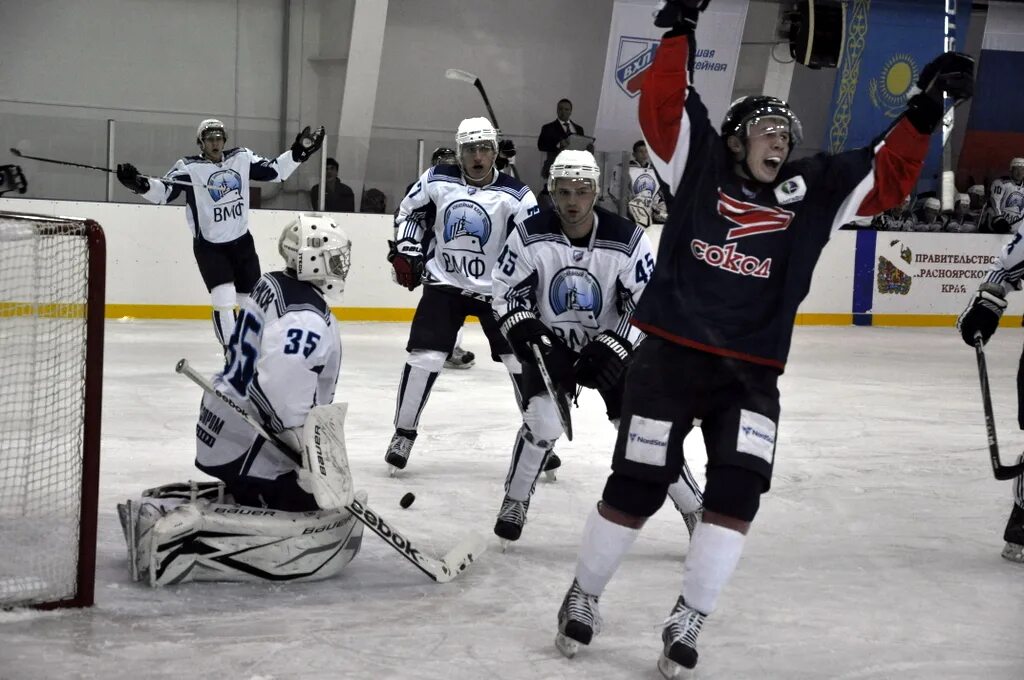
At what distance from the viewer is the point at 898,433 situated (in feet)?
20.7

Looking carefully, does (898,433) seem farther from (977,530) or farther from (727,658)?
(727,658)

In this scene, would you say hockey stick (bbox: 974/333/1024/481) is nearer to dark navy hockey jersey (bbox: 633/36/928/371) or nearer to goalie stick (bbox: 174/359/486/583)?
dark navy hockey jersey (bbox: 633/36/928/371)

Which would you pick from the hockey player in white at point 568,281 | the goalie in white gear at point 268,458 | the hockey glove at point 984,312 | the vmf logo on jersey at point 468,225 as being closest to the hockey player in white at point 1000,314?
the hockey glove at point 984,312

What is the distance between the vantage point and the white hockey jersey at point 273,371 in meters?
3.17

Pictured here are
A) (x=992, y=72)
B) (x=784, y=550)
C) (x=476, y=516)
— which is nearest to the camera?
(x=784, y=550)

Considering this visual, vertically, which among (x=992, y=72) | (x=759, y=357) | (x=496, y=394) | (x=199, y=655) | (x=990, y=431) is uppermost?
(x=992, y=72)

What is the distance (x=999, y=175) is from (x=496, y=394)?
9.32 m

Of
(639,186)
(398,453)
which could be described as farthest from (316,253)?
(639,186)

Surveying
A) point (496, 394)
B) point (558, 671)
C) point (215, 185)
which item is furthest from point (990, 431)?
point (215, 185)

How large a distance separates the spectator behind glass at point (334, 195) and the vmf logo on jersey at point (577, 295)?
6955mm

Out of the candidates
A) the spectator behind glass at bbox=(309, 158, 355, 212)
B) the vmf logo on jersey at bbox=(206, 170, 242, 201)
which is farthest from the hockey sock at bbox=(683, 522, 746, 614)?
the spectator behind glass at bbox=(309, 158, 355, 212)

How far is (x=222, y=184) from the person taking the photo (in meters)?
7.59

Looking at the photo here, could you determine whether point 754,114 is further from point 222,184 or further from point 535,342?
point 222,184

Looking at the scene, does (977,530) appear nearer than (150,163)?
Yes
